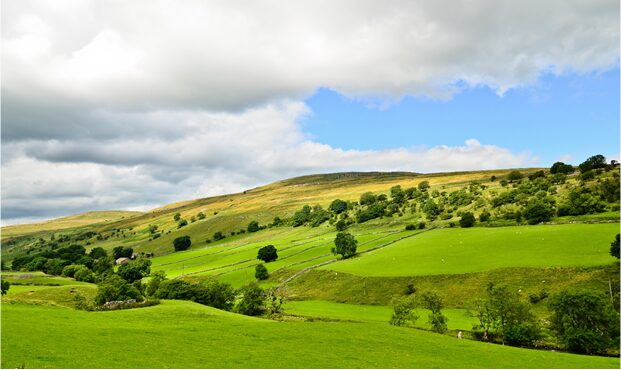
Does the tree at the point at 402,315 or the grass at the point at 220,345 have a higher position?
the grass at the point at 220,345

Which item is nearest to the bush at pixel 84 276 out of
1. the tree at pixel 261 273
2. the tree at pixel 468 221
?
the tree at pixel 261 273

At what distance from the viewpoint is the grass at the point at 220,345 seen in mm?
33656

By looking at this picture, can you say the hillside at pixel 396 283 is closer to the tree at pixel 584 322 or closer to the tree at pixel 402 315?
the tree at pixel 584 322

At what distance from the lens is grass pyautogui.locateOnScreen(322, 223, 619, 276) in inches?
4060

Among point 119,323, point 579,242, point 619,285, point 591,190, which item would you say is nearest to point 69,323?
point 119,323

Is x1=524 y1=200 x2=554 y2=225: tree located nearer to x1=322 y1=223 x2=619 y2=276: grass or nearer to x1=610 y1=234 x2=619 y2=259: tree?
x1=322 y1=223 x2=619 y2=276: grass

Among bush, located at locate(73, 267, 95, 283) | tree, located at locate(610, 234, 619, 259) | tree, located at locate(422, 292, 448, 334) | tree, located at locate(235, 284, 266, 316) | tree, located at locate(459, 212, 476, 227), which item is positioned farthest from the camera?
bush, located at locate(73, 267, 95, 283)

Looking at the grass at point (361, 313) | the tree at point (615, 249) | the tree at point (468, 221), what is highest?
the tree at point (468, 221)

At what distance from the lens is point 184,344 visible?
40000 millimetres

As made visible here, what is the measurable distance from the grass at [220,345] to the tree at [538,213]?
110 metres

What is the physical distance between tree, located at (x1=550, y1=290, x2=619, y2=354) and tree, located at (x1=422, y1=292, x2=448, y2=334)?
16767 mm

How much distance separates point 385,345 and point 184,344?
2003 cm

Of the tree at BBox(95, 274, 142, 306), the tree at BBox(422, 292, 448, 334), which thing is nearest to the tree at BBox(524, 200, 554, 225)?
the tree at BBox(422, 292, 448, 334)

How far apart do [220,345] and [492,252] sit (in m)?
95.7
